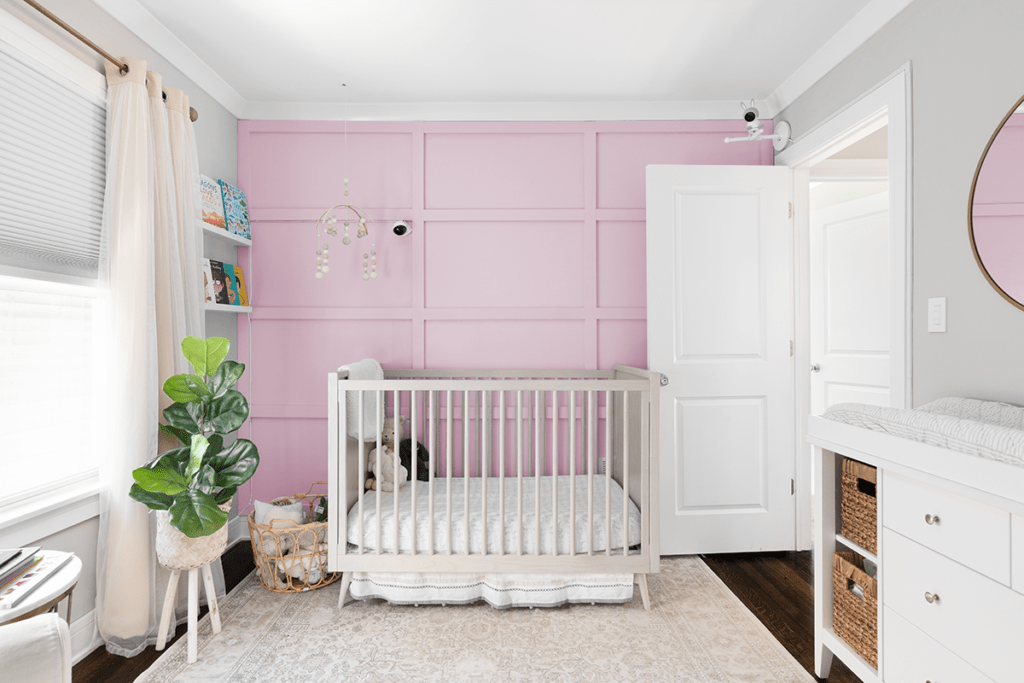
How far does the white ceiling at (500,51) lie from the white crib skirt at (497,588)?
7.12 ft

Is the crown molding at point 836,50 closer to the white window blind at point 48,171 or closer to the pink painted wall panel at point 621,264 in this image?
the pink painted wall panel at point 621,264

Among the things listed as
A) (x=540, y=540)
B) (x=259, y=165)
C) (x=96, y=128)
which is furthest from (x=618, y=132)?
(x=96, y=128)

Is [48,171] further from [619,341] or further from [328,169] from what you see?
[619,341]

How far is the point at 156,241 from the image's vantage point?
1905 mm

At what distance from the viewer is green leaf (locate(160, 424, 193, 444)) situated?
1761mm

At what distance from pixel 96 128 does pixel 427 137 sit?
1431 mm

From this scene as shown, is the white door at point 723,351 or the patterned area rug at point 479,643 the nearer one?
the patterned area rug at point 479,643

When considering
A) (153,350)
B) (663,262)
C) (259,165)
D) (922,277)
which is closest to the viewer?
(922,277)

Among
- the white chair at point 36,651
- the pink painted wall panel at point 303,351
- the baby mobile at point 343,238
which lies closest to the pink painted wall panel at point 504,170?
the baby mobile at point 343,238

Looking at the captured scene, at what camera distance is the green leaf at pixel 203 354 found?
1.76 metres

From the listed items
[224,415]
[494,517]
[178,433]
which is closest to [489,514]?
[494,517]

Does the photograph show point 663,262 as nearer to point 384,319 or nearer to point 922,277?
point 922,277

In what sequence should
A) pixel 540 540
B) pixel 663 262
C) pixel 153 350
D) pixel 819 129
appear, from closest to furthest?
pixel 153 350
pixel 540 540
pixel 819 129
pixel 663 262

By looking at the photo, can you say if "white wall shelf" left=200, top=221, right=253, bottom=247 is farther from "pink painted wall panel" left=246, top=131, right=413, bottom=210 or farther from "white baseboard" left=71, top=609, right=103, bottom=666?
"white baseboard" left=71, top=609, right=103, bottom=666
